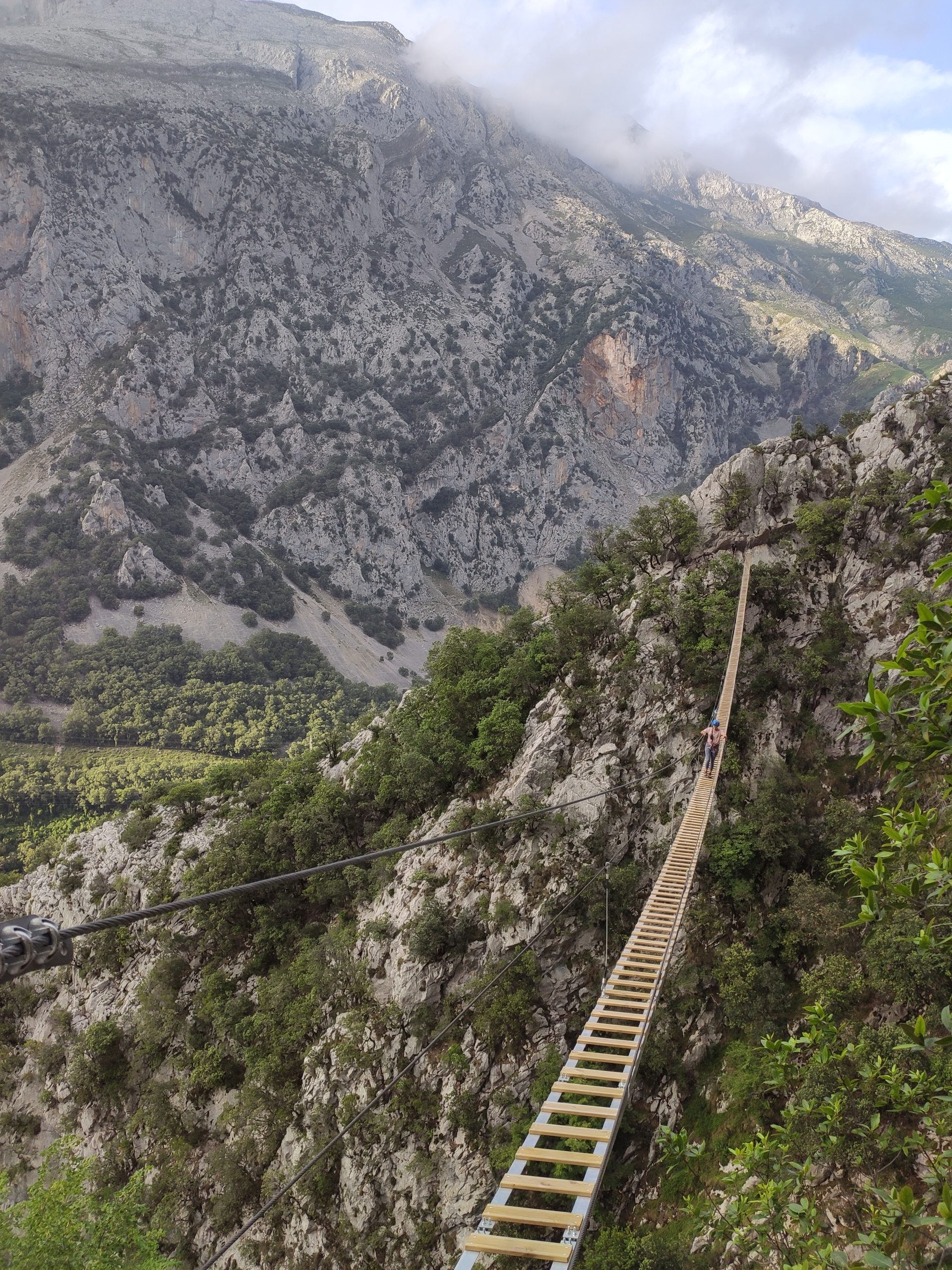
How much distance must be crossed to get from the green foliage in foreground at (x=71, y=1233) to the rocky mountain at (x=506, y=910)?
3.33 m

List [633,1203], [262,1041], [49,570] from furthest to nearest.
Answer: [49,570], [262,1041], [633,1203]

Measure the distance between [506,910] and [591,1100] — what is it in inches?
218

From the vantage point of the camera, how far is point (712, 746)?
1869 cm

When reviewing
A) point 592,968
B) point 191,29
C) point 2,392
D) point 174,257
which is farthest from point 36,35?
point 592,968

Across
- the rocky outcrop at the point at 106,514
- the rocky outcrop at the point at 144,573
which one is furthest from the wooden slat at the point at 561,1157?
the rocky outcrop at the point at 106,514

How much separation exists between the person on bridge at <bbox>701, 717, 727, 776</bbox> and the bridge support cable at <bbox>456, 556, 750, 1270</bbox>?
1.43 ft

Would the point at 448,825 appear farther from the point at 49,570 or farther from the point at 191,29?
the point at 191,29

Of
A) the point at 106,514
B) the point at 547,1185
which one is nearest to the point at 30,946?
the point at 547,1185

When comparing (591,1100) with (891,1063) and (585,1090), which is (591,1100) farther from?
(891,1063)

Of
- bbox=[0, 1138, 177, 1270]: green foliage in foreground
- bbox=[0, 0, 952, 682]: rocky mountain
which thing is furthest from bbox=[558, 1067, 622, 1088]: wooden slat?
bbox=[0, 0, 952, 682]: rocky mountain

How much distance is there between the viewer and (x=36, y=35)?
479 feet

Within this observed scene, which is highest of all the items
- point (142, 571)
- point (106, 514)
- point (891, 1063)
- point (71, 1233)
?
point (106, 514)

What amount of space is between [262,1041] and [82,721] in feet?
226

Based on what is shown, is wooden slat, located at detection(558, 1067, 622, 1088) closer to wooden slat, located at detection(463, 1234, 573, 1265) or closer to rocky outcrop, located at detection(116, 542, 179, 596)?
wooden slat, located at detection(463, 1234, 573, 1265)
